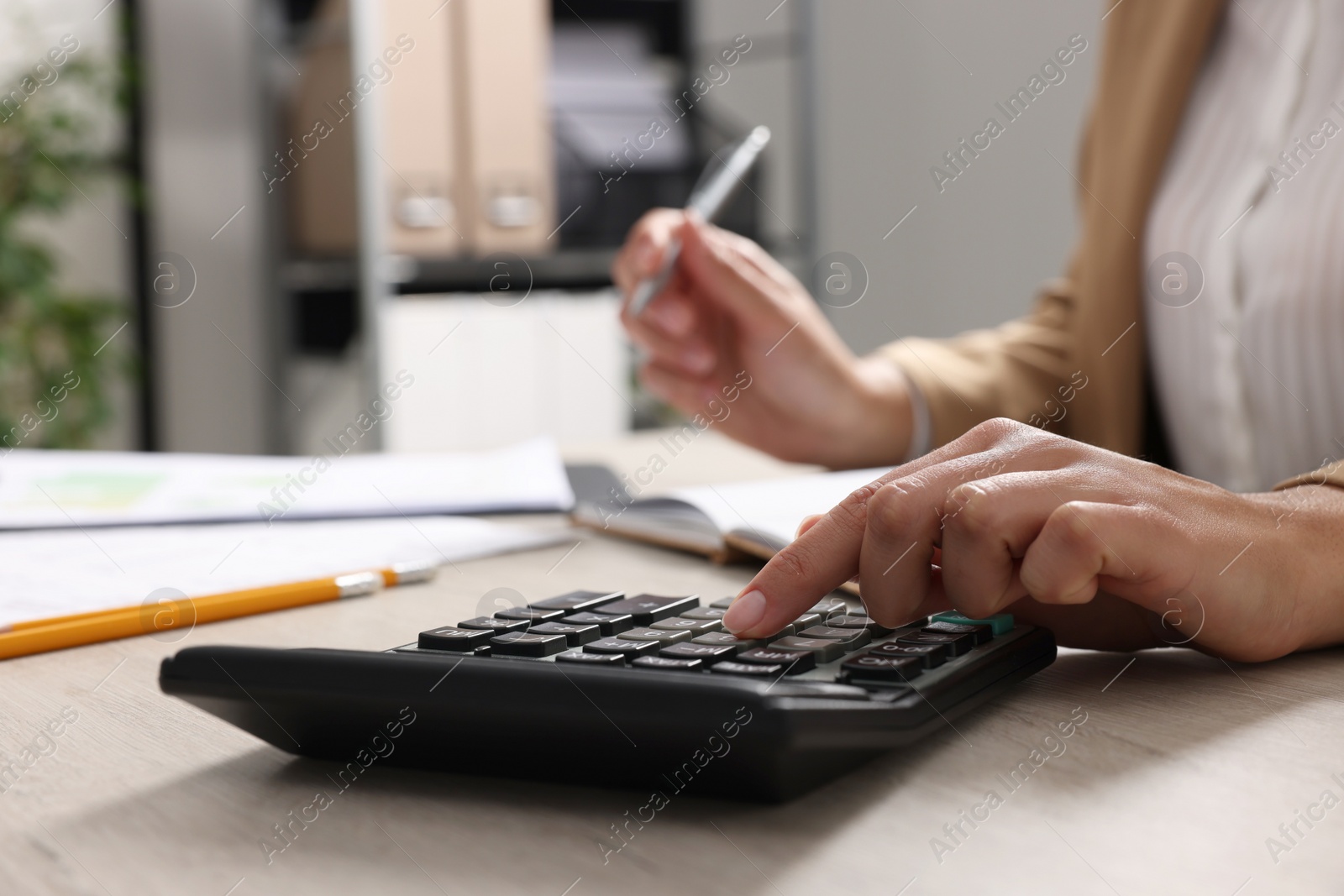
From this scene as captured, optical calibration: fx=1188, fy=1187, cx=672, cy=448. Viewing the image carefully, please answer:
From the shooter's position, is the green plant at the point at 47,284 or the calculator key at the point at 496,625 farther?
the green plant at the point at 47,284

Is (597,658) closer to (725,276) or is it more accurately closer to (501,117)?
(725,276)

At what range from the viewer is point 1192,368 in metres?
0.88

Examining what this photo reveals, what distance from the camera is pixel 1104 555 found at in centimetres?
37

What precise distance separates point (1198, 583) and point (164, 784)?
0.32 meters

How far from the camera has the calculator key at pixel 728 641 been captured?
13.3 inches

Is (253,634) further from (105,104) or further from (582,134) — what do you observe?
(105,104)

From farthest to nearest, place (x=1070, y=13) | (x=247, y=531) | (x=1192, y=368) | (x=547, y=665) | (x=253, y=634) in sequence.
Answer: (x=1070, y=13) < (x=1192, y=368) < (x=247, y=531) < (x=253, y=634) < (x=547, y=665)

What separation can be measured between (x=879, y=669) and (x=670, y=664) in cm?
6

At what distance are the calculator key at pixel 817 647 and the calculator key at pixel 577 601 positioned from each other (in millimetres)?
73

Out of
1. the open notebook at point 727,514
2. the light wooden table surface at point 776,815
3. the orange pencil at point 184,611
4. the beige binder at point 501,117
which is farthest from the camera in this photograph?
the beige binder at point 501,117

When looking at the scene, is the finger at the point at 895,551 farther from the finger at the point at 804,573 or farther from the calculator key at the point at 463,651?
the calculator key at the point at 463,651

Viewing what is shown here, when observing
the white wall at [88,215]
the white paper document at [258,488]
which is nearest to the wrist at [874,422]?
the white paper document at [258,488]

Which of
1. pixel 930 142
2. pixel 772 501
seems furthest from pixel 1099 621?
pixel 930 142

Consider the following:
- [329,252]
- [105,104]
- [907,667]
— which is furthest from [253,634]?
[105,104]
